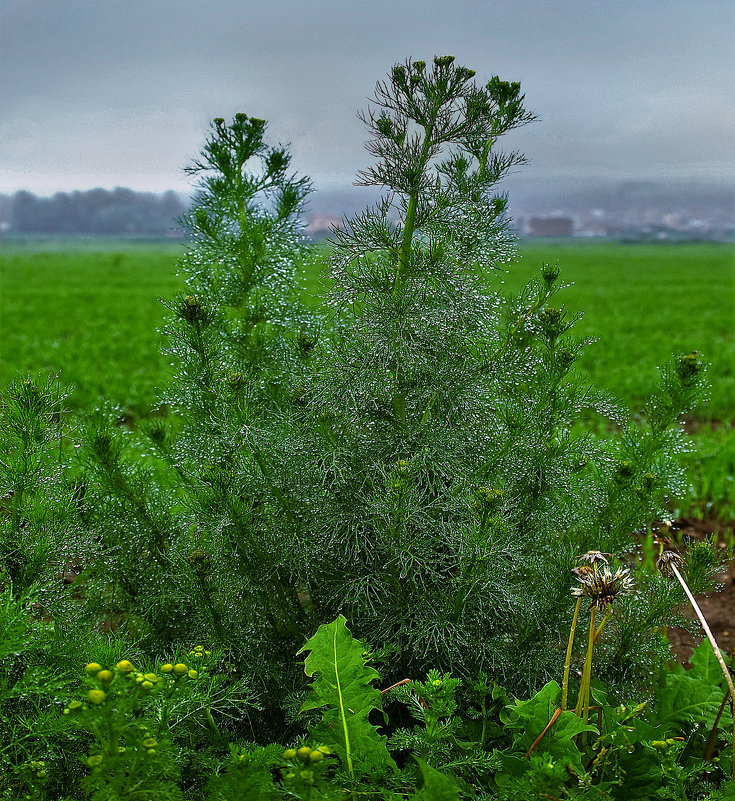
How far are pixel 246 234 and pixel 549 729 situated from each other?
5.94 feet

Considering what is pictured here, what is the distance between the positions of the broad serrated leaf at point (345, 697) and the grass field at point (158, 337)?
46.1 inches

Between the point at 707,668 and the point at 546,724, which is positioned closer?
the point at 546,724

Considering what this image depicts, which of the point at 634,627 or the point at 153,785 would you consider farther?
the point at 634,627

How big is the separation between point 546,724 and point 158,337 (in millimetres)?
2219

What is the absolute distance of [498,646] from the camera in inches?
87.0

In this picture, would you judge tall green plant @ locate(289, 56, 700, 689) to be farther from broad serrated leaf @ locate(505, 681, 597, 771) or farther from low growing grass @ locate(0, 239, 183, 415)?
low growing grass @ locate(0, 239, 183, 415)

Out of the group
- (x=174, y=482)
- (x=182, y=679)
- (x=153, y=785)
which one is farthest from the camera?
(x=174, y=482)

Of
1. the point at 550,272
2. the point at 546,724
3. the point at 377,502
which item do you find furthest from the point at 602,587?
the point at 550,272

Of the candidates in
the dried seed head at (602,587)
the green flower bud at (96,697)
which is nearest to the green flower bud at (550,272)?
the dried seed head at (602,587)

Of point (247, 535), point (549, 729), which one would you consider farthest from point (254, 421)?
point (549, 729)

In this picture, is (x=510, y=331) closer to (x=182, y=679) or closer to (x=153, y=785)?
(x=182, y=679)

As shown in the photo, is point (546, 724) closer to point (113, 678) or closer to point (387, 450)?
point (387, 450)

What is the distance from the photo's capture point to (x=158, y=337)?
315 cm

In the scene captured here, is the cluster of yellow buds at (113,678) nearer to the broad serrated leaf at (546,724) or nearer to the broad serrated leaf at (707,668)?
the broad serrated leaf at (546,724)
